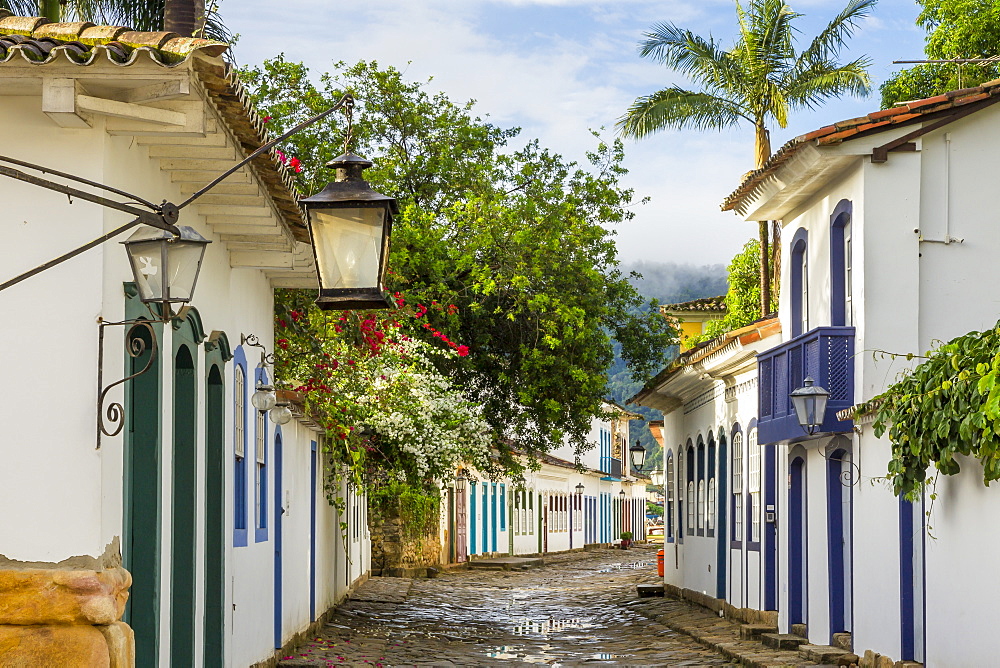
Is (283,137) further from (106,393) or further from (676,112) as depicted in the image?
(676,112)

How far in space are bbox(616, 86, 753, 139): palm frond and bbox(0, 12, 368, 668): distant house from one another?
60.5ft

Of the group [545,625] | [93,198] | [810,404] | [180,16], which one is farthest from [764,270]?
[93,198]

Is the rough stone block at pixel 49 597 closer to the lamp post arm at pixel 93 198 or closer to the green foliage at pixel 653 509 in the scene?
the lamp post arm at pixel 93 198

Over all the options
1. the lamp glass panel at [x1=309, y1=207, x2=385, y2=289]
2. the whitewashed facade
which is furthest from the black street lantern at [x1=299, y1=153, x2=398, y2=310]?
the whitewashed facade

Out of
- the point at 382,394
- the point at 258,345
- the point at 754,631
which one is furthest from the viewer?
the point at 382,394

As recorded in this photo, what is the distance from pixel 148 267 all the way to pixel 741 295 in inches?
1089

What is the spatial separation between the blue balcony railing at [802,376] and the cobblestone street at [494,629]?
2793 millimetres

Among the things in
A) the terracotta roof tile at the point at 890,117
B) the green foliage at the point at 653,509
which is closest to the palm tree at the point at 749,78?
the terracotta roof tile at the point at 890,117

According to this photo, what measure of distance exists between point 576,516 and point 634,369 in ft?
110

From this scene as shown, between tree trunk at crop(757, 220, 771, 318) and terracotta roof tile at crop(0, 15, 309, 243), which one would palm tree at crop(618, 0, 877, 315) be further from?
terracotta roof tile at crop(0, 15, 309, 243)

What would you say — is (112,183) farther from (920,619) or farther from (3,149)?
(920,619)

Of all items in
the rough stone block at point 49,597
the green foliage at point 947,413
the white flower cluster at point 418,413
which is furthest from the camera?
the white flower cluster at point 418,413

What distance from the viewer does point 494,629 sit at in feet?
65.6

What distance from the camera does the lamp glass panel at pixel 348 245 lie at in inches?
282
